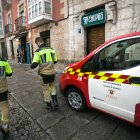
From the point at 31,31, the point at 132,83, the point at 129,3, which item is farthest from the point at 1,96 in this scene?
the point at 31,31

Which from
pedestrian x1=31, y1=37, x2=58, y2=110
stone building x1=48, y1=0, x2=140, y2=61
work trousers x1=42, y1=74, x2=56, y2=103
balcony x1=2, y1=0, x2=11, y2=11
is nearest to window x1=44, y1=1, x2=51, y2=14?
stone building x1=48, y1=0, x2=140, y2=61

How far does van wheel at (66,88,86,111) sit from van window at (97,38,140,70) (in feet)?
3.26

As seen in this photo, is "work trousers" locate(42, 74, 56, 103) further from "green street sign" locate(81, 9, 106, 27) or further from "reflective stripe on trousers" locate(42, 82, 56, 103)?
"green street sign" locate(81, 9, 106, 27)

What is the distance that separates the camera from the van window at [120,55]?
8.86 ft

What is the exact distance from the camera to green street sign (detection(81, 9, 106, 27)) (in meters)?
7.62

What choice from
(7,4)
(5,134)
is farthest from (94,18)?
(7,4)

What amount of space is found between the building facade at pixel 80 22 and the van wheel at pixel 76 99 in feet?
14.2

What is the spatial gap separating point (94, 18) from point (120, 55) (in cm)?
553

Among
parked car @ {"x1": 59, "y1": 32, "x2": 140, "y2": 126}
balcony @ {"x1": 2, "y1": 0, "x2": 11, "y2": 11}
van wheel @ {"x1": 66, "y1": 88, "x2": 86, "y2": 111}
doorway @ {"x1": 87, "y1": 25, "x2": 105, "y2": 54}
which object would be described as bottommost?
van wheel @ {"x1": 66, "y1": 88, "x2": 86, "y2": 111}

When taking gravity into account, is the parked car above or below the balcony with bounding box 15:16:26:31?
below

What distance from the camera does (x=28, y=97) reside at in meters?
5.43

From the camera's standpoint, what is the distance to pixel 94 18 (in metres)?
8.06

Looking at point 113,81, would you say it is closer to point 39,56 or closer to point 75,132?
point 75,132

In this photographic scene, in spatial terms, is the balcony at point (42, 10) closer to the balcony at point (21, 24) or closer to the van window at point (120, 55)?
the balcony at point (21, 24)
